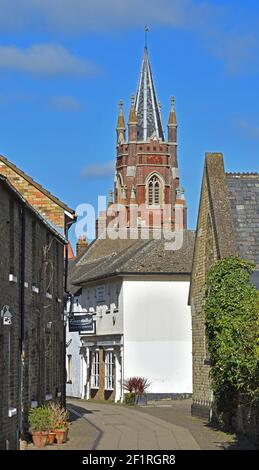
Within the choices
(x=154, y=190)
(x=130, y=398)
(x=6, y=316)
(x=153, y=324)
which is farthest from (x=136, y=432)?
(x=154, y=190)

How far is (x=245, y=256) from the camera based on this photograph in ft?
90.2

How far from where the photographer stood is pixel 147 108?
133750 millimetres

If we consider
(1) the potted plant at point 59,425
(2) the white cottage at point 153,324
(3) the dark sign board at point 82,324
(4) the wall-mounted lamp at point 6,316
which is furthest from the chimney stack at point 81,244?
(4) the wall-mounted lamp at point 6,316

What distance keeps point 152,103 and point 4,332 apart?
116 m

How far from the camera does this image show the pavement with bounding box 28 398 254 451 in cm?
2309

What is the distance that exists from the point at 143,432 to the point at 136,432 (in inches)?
9.2

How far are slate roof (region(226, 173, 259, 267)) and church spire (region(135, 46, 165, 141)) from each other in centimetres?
10236

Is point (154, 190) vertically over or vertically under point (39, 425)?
over

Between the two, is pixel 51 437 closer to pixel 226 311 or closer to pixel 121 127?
pixel 226 311

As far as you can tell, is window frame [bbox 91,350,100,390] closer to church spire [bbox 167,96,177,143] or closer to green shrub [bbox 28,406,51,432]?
green shrub [bbox 28,406,51,432]

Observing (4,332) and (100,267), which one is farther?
(100,267)

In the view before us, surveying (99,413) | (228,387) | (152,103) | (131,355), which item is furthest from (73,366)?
(152,103)

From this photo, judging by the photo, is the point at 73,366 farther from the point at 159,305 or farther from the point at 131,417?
the point at 131,417
